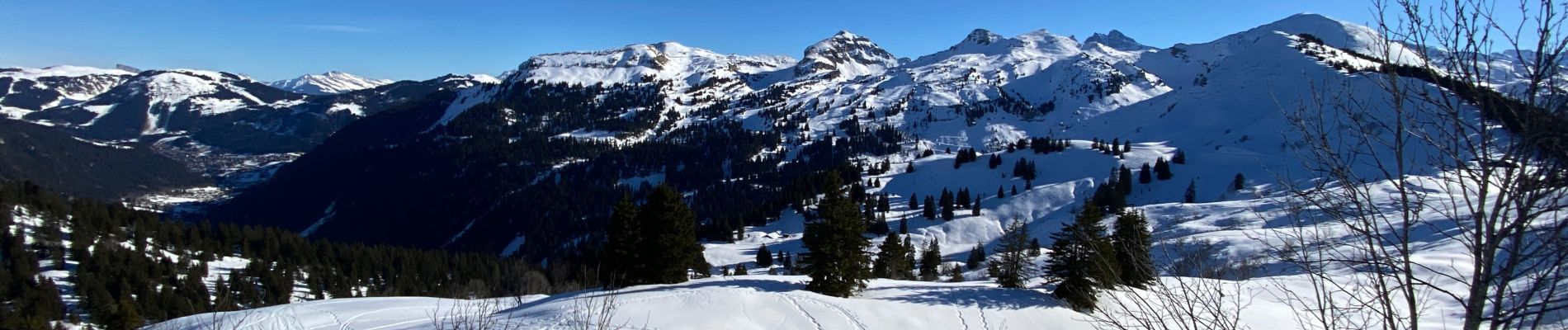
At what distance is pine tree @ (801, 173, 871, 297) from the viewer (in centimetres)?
2623

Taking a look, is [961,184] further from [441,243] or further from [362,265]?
[441,243]

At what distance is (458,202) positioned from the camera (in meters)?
170

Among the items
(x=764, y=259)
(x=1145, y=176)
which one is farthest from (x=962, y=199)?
(x=764, y=259)

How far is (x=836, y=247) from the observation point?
26406 millimetres

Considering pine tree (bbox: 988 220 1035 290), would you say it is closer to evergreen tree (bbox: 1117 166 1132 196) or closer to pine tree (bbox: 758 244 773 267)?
pine tree (bbox: 758 244 773 267)

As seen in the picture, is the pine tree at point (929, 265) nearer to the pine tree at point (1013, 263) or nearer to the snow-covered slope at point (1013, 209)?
the snow-covered slope at point (1013, 209)

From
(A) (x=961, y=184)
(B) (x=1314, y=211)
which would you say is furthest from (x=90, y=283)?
(A) (x=961, y=184)

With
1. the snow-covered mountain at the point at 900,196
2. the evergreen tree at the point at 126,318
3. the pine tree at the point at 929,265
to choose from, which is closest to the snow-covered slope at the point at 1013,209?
the snow-covered mountain at the point at 900,196

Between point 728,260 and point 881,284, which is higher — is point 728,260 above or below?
below

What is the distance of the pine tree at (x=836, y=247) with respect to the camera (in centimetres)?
2623

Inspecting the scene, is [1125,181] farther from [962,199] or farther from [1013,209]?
[962,199]

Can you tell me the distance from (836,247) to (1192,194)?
8187cm

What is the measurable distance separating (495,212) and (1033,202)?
118241 millimetres

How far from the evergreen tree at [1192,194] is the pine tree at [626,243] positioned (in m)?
83.1
